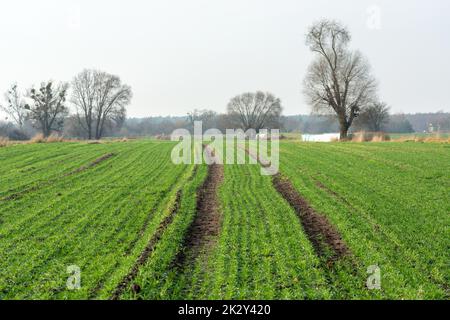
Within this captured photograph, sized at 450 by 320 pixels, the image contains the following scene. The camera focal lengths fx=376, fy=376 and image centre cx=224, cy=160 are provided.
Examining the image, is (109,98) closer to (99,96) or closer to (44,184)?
(99,96)

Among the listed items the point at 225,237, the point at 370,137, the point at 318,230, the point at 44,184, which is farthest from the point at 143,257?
the point at 370,137

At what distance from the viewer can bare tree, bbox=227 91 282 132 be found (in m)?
104

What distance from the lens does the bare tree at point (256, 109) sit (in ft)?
341

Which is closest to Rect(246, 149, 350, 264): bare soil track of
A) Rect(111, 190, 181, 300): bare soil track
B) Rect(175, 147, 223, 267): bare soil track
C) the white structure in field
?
Rect(175, 147, 223, 267): bare soil track

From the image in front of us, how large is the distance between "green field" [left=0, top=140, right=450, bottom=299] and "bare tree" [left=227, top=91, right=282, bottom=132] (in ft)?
281

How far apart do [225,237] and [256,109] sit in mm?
97969

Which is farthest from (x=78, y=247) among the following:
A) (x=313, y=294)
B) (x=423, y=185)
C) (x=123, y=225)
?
(x=423, y=185)

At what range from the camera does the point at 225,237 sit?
946 cm

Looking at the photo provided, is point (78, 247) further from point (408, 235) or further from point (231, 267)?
point (408, 235)

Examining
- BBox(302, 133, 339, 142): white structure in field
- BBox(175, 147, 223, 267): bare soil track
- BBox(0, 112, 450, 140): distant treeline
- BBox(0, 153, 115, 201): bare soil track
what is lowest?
BBox(175, 147, 223, 267): bare soil track

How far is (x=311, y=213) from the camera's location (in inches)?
466

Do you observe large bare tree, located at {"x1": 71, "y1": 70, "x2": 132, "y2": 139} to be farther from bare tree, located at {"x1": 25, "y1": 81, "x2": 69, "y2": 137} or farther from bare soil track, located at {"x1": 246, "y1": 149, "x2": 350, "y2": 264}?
bare soil track, located at {"x1": 246, "y1": 149, "x2": 350, "y2": 264}
